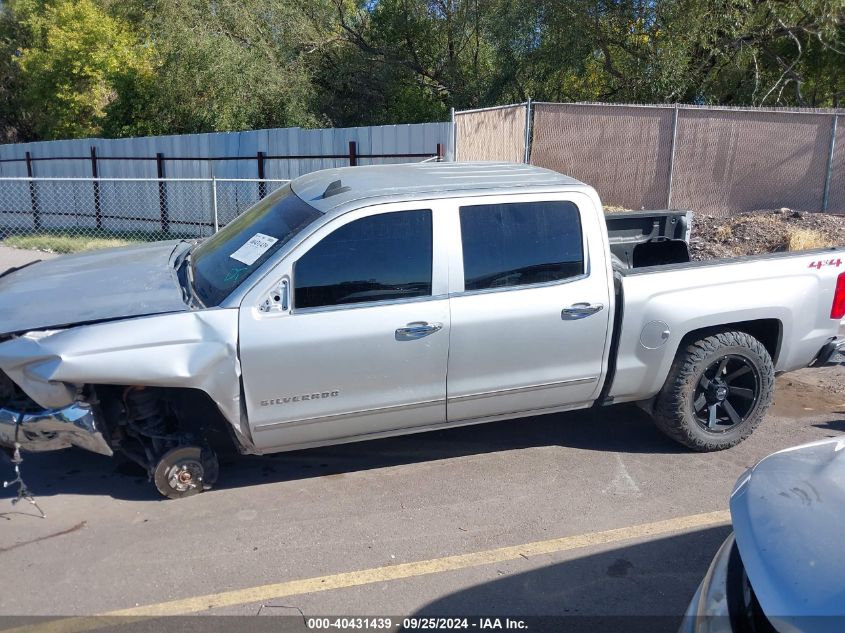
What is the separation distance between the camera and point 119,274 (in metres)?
4.83

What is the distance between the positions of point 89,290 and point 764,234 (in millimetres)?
10100

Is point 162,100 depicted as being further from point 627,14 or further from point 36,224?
point 627,14

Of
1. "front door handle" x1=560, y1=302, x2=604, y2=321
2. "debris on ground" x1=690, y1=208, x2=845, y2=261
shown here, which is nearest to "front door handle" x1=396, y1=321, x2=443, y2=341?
"front door handle" x1=560, y1=302, x2=604, y2=321

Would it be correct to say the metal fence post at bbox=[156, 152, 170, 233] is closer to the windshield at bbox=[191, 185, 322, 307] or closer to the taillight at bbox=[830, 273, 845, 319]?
the windshield at bbox=[191, 185, 322, 307]

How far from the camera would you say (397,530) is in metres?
4.27

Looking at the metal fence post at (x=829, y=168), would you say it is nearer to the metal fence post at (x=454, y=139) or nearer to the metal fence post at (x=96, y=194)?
the metal fence post at (x=454, y=139)

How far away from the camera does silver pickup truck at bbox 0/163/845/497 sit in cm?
415

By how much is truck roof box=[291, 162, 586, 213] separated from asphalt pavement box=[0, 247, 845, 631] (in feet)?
5.69

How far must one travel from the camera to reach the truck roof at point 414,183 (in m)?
4.59

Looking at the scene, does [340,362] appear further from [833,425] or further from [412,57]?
[412,57]

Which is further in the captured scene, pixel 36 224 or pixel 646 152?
pixel 36 224

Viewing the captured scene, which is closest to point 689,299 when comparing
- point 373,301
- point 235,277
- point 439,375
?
point 439,375

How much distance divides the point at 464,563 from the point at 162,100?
2073 cm

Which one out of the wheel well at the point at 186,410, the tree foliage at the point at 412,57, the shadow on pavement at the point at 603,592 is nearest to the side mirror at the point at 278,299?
the wheel well at the point at 186,410
